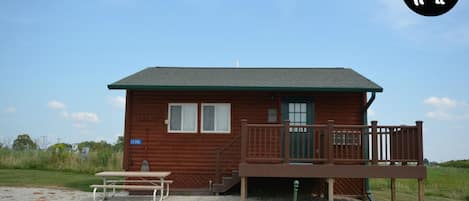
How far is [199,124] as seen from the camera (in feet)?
38.9

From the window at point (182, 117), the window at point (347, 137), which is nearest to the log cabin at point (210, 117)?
the window at point (182, 117)

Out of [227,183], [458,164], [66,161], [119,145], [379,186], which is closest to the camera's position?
[227,183]

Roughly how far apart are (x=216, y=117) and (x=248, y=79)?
1.37m

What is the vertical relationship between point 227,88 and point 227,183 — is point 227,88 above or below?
above

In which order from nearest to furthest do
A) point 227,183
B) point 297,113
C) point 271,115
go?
point 227,183 → point 297,113 → point 271,115

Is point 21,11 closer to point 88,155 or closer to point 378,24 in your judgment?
point 88,155

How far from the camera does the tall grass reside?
1906cm

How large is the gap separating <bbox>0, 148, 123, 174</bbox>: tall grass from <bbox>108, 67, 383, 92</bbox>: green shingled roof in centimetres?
690

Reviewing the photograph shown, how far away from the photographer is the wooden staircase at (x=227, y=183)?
35.5 ft

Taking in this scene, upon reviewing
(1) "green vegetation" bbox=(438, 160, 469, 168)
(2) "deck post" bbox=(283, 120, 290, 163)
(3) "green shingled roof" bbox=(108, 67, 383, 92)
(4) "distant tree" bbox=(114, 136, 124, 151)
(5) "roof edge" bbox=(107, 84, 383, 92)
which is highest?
(3) "green shingled roof" bbox=(108, 67, 383, 92)

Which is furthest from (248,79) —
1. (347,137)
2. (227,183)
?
(347,137)

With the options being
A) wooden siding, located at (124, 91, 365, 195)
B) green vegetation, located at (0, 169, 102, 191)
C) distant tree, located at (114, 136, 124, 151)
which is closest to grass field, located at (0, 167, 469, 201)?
green vegetation, located at (0, 169, 102, 191)

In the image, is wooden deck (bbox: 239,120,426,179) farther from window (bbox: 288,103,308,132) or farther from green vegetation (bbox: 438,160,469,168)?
green vegetation (bbox: 438,160,469,168)

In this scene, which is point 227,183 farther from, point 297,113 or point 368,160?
point 368,160
